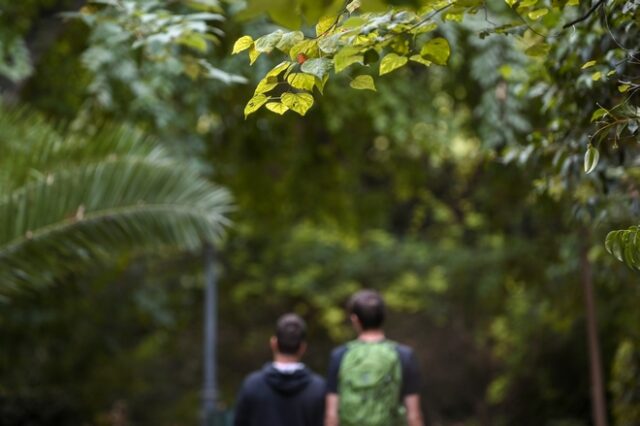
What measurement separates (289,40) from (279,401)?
8.07ft

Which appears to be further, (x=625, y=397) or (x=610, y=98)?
(x=625, y=397)

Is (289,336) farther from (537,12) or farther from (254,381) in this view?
(537,12)

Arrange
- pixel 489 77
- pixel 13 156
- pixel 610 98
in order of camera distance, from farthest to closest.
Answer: pixel 489 77
pixel 13 156
pixel 610 98

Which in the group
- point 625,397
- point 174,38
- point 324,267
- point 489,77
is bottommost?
point 324,267

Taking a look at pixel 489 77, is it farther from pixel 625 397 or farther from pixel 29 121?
pixel 29 121

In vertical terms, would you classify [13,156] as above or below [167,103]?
above

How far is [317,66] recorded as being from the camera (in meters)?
2.56

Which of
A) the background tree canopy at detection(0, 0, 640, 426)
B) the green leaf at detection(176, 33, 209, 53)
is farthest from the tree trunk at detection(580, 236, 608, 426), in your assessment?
the green leaf at detection(176, 33, 209, 53)

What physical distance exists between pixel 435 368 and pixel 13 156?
31.6 ft

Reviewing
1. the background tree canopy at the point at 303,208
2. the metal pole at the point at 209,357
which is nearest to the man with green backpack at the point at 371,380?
the background tree canopy at the point at 303,208

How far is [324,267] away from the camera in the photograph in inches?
588

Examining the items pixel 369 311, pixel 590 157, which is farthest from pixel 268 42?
pixel 369 311

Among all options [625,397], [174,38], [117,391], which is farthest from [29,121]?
[117,391]

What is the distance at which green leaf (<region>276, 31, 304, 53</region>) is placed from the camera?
2.67 m
